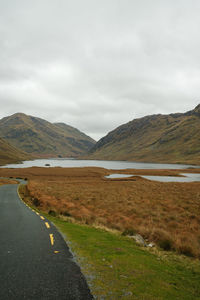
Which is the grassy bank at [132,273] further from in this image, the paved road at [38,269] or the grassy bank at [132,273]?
the paved road at [38,269]

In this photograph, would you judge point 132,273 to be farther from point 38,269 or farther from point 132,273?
point 38,269

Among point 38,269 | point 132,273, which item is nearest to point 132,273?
point 132,273

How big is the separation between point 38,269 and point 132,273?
9.75 feet

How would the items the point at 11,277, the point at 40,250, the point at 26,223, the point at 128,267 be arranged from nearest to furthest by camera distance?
the point at 11,277, the point at 128,267, the point at 40,250, the point at 26,223

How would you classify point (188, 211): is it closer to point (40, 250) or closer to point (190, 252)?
point (190, 252)

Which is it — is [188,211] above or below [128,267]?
below

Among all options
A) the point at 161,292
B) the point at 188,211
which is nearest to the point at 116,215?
the point at 188,211

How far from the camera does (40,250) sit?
848 cm

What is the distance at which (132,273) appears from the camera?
658 centimetres

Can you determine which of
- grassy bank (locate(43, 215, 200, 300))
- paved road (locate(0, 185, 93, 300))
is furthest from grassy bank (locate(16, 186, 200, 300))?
paved road (locate(0, 185, 93, 300))

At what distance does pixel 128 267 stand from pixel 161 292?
70.1 inches

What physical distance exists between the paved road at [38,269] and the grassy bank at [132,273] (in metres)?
0.46

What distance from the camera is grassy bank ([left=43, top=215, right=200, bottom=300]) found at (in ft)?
17.6

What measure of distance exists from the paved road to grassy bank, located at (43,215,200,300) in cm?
46
